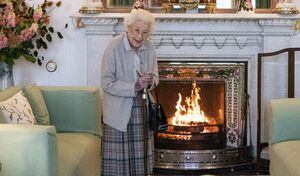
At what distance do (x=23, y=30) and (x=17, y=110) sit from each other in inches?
48.8

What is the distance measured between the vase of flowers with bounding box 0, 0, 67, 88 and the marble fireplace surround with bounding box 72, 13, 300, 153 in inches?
11.1

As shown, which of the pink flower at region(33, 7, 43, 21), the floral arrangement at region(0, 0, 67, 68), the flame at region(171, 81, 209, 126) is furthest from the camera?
the flame at region(171, 81, 209, 126)

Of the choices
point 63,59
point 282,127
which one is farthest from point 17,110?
point 282,127

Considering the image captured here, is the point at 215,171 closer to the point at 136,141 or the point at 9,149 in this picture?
the point at 136,141

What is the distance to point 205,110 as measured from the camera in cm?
502

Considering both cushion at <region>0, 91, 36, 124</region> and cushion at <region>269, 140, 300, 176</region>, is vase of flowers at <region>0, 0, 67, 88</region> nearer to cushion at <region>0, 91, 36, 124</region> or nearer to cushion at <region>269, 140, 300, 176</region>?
cushion at <region>0, 91, 36, 124</region>

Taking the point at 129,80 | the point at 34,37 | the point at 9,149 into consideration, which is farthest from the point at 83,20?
the point at 9,149

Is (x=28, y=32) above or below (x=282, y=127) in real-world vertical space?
above

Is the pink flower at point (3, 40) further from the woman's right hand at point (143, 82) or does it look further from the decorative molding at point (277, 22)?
the decorative molding at point (277, 22)

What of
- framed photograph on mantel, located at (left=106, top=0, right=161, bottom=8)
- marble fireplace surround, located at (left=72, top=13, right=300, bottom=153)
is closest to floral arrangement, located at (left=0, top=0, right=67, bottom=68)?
marble fireplace surround, located at (left=72, top=13, right=300, bottom=153)

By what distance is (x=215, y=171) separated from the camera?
4625 mm

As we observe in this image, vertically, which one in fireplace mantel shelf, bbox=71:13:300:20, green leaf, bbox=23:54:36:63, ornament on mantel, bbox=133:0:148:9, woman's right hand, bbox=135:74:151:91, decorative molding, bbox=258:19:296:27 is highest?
ornament on mantel, bbox=133:0:148:9

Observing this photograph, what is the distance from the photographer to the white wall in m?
4.84

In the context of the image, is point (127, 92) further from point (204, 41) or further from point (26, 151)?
point (204, 41)
